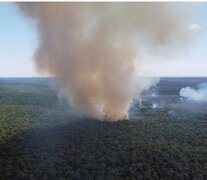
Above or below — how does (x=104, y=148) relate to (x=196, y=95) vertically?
below

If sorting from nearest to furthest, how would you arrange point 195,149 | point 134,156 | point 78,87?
point 134,156 → point 195,149 → point 78,87

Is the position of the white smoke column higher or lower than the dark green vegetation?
higher

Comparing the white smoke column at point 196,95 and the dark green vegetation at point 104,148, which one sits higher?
the white smoke column at point 196,95

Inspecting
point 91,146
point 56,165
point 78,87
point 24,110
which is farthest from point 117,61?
point 24,110

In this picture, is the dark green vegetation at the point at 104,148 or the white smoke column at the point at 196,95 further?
the white smoke column at the point at 196,95

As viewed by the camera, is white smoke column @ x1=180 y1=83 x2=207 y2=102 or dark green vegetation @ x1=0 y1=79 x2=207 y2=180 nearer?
dark green vegetation @ x1=0 y1=79 x2=207 y2=180

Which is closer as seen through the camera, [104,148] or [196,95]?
[104,148]

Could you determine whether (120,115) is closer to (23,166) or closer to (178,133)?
(178,133)

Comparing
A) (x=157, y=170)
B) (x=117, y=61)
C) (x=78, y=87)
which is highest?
(x=117, y=61)
